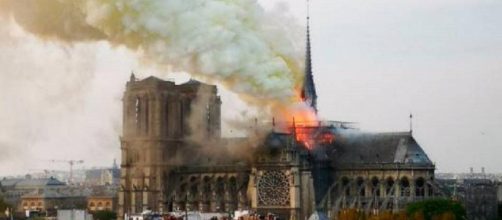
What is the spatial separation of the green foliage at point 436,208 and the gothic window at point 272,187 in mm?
17894

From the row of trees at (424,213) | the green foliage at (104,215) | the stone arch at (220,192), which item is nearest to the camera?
the row of trees at (424,213)

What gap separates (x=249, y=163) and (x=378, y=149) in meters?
15.5

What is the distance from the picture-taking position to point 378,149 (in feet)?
435

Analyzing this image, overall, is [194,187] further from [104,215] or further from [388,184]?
[388,184]

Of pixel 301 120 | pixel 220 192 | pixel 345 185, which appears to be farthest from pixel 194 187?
pixel 345 185

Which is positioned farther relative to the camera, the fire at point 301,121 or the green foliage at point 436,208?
the fire at point 301,121

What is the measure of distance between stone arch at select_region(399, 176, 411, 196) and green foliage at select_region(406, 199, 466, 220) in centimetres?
916

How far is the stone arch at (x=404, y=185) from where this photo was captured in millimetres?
127125

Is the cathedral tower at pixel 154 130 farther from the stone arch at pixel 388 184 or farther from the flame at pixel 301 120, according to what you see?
the stone arch at pixel 388 184

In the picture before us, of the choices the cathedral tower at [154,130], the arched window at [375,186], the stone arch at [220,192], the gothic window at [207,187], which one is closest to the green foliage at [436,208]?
the arched window at [375,186]

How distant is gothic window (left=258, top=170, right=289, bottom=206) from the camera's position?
5123 inches

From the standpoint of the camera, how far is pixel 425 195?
12562 centimetres

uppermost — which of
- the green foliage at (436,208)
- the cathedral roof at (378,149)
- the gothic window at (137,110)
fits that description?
the gothic window at (137,110)

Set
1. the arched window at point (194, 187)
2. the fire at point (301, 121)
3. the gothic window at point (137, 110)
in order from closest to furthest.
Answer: the fire at point (301, 121), the arched window at point (194, 187), the gothic window at point (137, 110)
